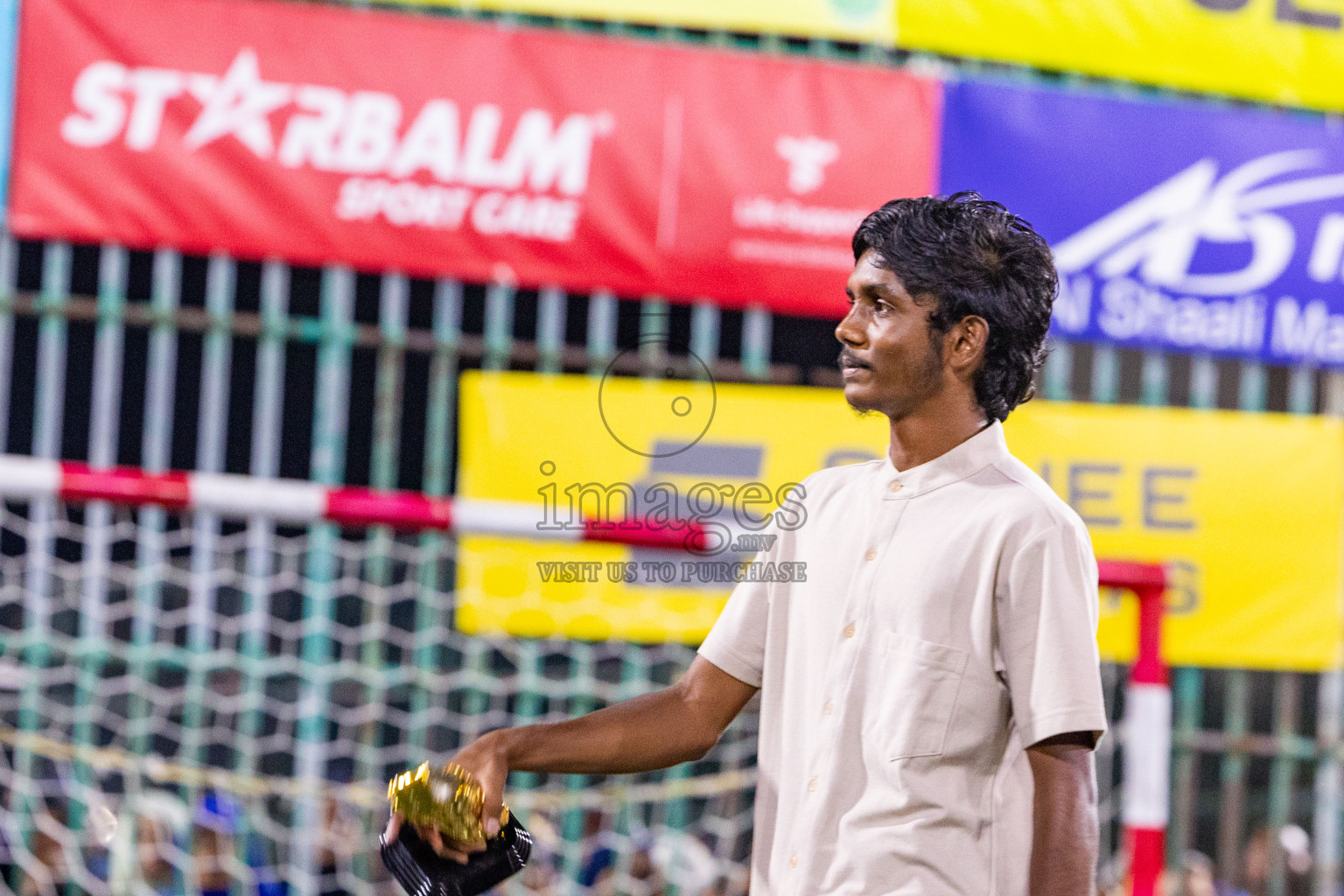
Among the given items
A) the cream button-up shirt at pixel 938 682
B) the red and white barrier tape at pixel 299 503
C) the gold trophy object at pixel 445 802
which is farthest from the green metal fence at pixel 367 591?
the cream button-up shirt at pixel 938 682

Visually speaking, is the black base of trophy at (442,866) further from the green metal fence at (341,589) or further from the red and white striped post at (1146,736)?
the green metal fence at (341,589)

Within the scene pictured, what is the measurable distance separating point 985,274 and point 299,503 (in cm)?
197

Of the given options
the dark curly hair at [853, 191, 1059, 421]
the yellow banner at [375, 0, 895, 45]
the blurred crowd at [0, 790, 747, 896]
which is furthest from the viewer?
the yellow banner at [375, 0, 895, 45]

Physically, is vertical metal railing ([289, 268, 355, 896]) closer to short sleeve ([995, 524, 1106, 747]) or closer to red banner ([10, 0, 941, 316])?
red banner ([10, 0, 941, 316])

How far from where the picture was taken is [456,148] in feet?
15.1

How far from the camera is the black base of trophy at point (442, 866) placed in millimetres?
1458

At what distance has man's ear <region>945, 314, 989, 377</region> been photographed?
1433mm

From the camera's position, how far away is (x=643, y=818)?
15.5ft

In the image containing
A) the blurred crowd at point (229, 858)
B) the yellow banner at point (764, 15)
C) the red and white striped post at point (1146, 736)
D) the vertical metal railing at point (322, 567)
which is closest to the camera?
the red and white striped post at point (1146, 736)

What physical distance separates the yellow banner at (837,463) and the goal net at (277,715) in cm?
28

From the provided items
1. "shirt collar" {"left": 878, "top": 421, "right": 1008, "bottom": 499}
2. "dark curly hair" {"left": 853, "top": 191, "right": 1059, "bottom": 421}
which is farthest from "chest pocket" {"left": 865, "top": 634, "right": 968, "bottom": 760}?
"dark curly hair" {"left": 853, "top": 191, "right": 1059, "bottom": 421}

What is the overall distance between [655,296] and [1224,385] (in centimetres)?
224

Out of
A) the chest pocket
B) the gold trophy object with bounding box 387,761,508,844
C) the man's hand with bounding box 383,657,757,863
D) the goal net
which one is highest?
the chest pocket

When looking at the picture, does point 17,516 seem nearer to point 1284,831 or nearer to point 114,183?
point 114,183
